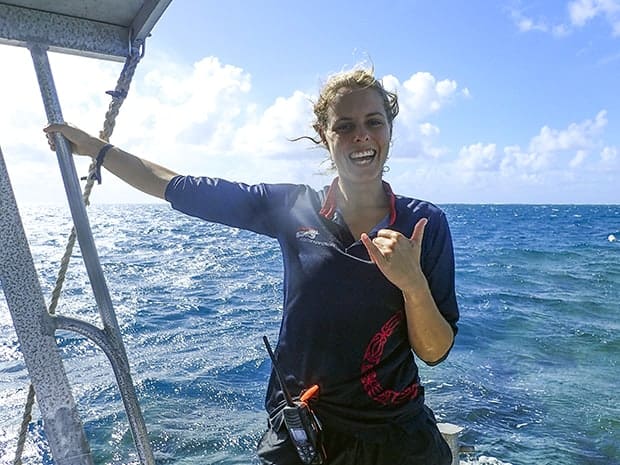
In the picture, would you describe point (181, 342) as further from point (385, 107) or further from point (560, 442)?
point (385, 107)

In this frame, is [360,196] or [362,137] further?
[360,196]

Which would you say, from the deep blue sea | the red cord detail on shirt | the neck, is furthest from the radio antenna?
the deep blue sea

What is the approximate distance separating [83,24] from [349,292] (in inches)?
50.9

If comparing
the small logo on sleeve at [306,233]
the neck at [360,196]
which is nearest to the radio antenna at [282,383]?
the small logo on sleeve at [306,233]

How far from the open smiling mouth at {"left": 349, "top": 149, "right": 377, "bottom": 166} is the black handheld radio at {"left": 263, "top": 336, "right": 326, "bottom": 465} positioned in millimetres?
815

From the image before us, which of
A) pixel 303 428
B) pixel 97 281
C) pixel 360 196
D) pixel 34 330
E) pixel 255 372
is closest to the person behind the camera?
pixel 34 330

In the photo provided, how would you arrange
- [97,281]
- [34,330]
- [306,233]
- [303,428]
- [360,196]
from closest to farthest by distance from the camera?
[34,330] → [97,281] → [303,428] → [306,233] → [360,196]

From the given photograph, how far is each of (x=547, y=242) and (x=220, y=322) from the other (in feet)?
117

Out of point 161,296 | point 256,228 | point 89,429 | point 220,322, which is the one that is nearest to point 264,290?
point 161,296

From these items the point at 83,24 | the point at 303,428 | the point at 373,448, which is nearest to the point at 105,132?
the point at 83,24

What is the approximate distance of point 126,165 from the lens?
6.48ft

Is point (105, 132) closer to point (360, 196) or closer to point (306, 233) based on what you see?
point (306, 233)

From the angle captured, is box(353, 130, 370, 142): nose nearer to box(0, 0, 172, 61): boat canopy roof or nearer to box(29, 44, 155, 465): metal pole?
box(0, 0, 172, 61): boat canopy roof

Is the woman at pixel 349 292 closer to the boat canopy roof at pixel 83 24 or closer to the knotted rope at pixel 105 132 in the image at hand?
the knotted rope at pixel 105 132
